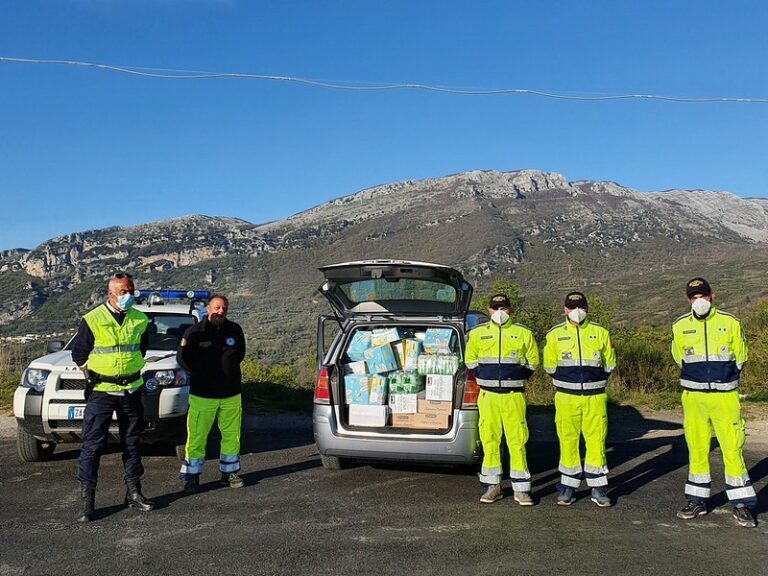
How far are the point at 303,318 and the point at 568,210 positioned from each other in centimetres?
7093

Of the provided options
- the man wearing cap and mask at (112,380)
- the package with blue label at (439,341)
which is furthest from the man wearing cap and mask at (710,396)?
the man wearing cap and mask at (112,380)

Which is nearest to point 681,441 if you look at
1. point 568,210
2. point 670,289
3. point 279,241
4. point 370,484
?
point 370,484

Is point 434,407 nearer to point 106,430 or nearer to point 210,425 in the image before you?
point 210,425

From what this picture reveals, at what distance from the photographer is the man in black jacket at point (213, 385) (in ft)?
20.7

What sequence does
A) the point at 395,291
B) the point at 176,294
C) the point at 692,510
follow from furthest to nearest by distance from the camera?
1. the point at 176,294
2. the point at 395,291
3. the point at 692,510

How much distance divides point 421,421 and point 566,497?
1526 millimetres

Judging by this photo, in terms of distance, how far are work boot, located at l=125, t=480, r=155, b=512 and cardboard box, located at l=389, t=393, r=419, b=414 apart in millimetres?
2347

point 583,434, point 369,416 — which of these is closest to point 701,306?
point 583,434

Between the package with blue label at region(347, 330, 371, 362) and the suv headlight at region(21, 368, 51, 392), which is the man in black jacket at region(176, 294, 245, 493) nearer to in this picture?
the package with blue label at region(347, 330, 371, 362)

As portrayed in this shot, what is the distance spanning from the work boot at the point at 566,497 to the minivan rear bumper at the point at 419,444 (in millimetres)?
792

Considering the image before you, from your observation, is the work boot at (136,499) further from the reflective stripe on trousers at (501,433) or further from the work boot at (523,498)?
the work boot at (523,498)

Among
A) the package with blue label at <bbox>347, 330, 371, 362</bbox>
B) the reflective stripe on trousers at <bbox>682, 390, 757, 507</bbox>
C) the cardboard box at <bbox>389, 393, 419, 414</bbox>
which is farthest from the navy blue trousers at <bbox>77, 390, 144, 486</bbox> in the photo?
the reflective stripe on trousers at <bbox>682, 390, 757, 507</bbox>

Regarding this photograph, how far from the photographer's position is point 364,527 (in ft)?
16.7

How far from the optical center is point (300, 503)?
18.9 feet
